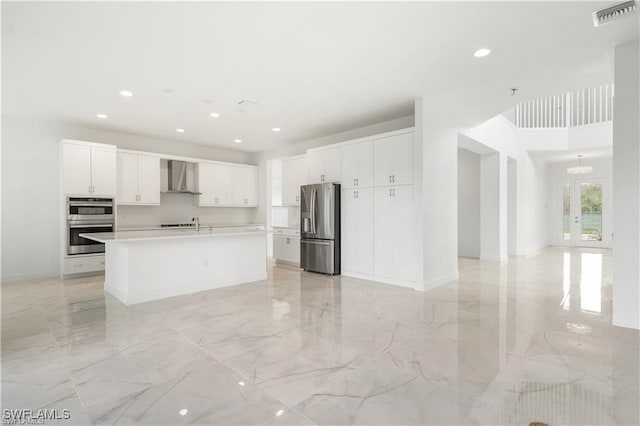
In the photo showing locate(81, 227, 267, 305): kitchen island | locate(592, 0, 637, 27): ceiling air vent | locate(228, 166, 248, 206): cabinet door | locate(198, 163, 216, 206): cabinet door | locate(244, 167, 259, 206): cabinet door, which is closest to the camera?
locate(592, 0, 637, 27): ceiling air vent

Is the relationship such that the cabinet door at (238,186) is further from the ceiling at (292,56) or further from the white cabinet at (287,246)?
the ceiling at (292,56)

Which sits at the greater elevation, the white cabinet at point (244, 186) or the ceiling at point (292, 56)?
the ceiling at point (292, 56)

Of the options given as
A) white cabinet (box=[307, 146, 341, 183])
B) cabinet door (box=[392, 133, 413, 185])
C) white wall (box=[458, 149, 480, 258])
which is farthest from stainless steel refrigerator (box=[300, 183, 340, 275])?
white wall (box=[458, 149, 480, 258])

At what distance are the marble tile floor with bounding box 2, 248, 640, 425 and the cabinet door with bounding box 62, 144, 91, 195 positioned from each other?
195 centimetres

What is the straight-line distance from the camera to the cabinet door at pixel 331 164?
19.4 ft

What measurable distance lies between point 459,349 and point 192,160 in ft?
21.3

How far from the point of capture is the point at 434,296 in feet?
14.4

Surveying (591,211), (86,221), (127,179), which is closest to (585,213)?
(591,211)

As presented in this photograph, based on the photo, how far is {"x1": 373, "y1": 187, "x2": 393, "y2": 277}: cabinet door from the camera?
5133 mm

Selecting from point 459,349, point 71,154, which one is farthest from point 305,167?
point 459,349

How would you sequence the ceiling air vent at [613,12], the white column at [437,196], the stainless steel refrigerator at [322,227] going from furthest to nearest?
1. the stainless steel refrigerator at [322,227]
2. the white column at [437,196]
3. the ceiling air vent at [613,12]

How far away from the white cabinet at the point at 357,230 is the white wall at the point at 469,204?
13.4 ft

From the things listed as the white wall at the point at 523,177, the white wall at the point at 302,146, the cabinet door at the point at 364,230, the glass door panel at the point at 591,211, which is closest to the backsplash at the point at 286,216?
the white wall at the point at 302,146

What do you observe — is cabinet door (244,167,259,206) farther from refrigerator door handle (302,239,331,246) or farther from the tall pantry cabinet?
the tall pantry cabinet
